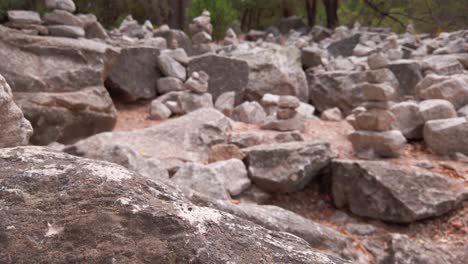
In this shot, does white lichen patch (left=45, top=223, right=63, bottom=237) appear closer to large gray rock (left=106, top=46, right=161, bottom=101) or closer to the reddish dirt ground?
the reddish dirt ground

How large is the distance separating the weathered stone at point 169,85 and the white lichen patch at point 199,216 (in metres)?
5.20

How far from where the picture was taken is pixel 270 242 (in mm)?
926

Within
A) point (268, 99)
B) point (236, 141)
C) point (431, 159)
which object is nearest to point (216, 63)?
point (268, 99)

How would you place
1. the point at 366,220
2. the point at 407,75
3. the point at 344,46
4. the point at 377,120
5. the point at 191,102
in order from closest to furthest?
the point at 366,220 → the point at 377,120 → the point at 191,102 → the point at 407,75 → the point at 344,46

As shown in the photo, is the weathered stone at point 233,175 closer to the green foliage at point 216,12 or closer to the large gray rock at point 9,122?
the large gray rock at point 9,122

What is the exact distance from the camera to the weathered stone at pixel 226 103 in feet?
19.6

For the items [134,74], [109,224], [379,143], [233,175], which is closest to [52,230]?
[109,224]

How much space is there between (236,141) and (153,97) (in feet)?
6.65

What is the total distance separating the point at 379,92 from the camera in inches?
174

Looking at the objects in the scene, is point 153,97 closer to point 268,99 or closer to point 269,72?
point 268,99

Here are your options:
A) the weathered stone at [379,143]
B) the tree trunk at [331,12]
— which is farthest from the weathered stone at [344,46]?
the weathered stone at [379,143]

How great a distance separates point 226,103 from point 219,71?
2.13ft

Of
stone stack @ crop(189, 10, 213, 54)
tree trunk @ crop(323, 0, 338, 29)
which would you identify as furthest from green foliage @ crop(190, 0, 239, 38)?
tree trunk @ crop(323, 0, 338, 29)

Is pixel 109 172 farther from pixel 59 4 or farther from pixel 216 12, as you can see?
pixel 216 12
